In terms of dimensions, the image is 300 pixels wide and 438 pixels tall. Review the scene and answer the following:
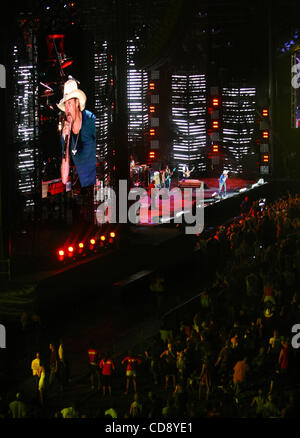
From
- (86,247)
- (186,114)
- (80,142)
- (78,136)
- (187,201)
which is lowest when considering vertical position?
(86,247)

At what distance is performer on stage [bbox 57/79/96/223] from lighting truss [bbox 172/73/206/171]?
45.8 feet

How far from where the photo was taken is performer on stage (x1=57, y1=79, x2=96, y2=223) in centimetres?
2136

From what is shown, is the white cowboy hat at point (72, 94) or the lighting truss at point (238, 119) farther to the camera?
the lighting truss at point (238, 119)

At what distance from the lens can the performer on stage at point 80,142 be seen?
21359 mm

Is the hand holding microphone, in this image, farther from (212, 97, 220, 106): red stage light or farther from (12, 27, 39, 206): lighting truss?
(212, 97, 220, 106): red stage light

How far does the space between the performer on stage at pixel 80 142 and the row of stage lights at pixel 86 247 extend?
26.3 inches

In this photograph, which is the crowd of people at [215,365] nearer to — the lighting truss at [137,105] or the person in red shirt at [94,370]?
the person in red shirt at [94,370]

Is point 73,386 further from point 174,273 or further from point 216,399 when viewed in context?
point 174,273

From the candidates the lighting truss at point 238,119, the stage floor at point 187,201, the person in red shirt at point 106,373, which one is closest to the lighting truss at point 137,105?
the stage floor at point 187,201

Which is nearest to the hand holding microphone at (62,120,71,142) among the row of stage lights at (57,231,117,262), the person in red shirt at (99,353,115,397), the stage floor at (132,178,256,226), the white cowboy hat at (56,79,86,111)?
the white cowboy hat at (56,79,86,111)

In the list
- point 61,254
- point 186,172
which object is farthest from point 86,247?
point 186,172

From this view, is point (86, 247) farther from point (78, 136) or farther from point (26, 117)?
point (26, 117)

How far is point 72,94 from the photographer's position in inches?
845

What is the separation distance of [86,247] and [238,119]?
56.0 feet
